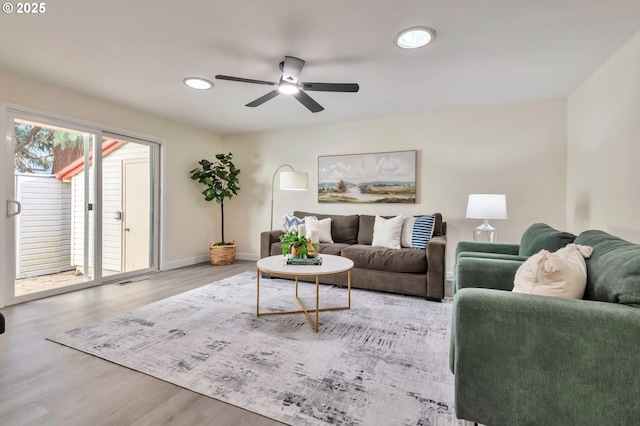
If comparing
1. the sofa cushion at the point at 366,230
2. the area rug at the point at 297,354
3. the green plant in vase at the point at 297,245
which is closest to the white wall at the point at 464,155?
the sofa cushion at the point at 366,230

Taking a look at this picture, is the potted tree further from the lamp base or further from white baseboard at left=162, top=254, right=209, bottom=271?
the lamp base

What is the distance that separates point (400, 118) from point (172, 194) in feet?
12.2

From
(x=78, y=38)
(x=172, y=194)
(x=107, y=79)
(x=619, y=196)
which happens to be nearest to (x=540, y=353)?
(x=619, y=196)

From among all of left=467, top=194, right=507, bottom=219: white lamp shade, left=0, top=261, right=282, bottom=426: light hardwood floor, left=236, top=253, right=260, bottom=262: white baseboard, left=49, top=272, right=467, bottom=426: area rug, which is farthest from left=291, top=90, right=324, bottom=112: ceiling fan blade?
left=236, top=253, right=260, bottom=262: white baseboard

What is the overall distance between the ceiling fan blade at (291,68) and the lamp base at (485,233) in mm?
2687

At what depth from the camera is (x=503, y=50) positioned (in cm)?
241

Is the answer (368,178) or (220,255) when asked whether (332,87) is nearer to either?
(368,178)

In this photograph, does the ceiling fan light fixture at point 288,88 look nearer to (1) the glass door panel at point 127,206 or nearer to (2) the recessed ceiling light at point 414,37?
(2) the recessed ceiling light at point 414,37

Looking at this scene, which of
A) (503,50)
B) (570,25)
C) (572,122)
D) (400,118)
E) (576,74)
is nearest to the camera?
(570,25)

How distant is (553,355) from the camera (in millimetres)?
1081

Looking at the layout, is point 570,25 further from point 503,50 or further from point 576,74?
point 576,74

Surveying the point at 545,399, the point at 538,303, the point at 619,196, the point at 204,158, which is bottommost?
the point at 545,399

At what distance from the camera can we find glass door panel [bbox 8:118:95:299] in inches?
122

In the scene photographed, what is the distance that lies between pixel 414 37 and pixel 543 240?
176 cm
